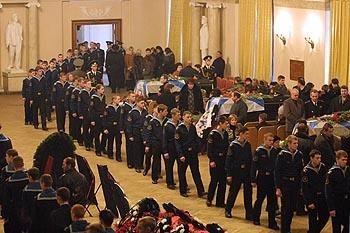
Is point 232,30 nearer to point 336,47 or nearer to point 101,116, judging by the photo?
point 336,47

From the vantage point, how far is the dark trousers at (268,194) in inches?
650

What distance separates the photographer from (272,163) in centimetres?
1644

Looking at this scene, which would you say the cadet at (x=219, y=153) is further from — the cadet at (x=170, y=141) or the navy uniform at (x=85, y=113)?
the navy uniform at (x=85, y=113)

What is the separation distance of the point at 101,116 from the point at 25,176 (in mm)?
7967

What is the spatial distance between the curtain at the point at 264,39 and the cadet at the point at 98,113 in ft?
22.5

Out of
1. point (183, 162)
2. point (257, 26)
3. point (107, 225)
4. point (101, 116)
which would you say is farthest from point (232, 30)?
point (107, 225)

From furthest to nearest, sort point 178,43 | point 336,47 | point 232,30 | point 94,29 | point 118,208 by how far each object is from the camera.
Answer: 1. point 94,29
2. point 178,43
3. point 232,30
4. point 336,47
5. point 118,208

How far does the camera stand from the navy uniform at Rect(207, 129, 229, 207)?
17.8m

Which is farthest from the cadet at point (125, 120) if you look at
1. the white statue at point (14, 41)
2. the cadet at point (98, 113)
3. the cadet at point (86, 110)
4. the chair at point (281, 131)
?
the white statue at point (14, 41)

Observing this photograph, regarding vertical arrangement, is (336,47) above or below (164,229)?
above

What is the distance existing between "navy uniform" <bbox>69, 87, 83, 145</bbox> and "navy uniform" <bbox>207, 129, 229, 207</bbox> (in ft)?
21.3

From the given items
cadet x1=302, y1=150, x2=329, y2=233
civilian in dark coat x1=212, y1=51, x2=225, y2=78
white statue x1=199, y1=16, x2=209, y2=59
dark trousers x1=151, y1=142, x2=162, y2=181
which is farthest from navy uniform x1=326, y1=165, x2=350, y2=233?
white statue x1=199, y1=16, x2=209, y2=59

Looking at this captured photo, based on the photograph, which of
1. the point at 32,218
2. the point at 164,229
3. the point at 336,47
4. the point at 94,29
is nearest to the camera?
the point at 164,229

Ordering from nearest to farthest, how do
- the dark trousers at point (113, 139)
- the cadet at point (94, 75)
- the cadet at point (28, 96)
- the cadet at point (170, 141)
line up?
the cadet at point (170, 141), the dark trousers at point (113, 139), the cadet at point (28, 96), the cadet at point (94, 75)
